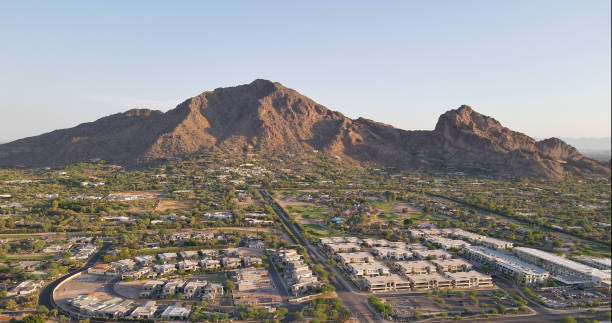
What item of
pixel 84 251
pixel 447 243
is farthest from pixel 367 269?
pixel 84 251

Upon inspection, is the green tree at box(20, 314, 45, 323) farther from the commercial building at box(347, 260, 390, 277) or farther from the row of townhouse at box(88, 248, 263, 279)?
the commercial building at box(347, 260, 390, 277)

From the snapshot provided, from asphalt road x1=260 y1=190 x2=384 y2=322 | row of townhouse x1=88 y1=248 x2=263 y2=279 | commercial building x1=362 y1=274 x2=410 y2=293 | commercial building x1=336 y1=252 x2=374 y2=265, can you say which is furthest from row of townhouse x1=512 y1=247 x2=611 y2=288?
row of townhouse x1=88 y1=248 x2=263 y2=279

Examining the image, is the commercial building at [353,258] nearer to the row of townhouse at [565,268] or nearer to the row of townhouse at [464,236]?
the row of townhouse at [464,236]

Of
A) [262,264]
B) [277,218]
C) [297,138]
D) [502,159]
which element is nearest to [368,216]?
[277,218]

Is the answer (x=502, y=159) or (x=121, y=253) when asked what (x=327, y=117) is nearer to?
(x=502, y=159)

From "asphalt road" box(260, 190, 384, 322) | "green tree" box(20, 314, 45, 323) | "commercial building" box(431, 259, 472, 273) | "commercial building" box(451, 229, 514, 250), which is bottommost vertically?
"asphalt road" box(260, 190, 384, 322)

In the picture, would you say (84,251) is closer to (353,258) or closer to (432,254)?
(353,258)
